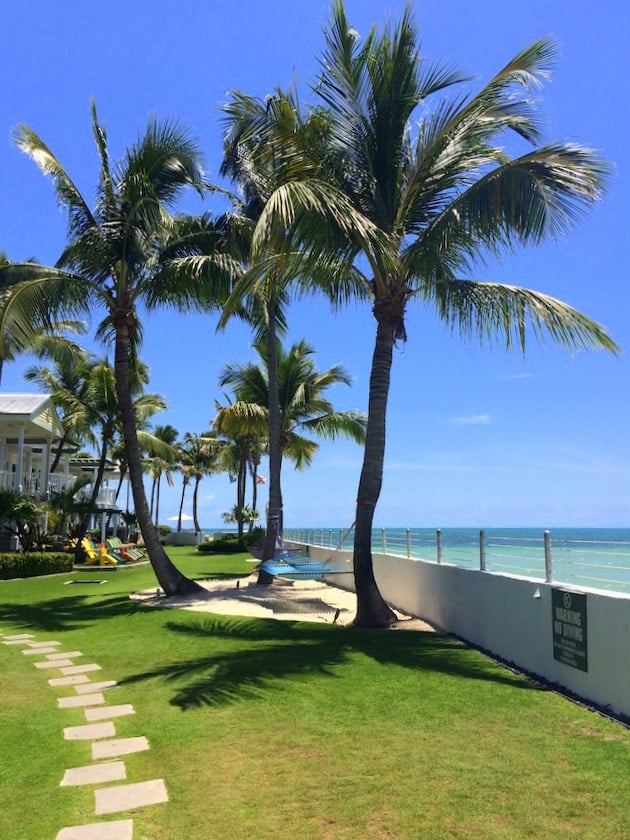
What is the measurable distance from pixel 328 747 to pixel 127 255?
10.7 m

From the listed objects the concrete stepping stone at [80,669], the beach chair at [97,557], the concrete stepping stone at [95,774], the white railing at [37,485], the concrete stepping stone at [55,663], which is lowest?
the concrete stepping stone at [55,663]

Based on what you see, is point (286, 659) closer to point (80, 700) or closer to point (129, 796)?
point (80, 700)

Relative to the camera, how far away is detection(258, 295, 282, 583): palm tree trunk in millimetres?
17250

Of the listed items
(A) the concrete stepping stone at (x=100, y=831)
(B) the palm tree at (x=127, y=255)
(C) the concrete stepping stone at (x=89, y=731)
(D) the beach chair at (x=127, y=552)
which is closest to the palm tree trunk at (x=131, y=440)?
(B) the palm tree at (x=127, y=255)

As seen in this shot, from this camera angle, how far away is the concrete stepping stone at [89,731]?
17.6ft

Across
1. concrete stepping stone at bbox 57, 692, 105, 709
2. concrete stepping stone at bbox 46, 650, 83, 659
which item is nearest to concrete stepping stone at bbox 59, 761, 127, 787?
concrete stepping stone at bbox 57, 692, 105, 709

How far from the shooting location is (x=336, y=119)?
406 inches

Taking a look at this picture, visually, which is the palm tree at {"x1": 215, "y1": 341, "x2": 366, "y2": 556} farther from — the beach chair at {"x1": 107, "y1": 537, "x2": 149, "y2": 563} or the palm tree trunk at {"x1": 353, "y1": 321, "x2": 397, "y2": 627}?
the palm tree trunk at {"x1": 353, "y1": 321, "x2": 397, "y2": 627}

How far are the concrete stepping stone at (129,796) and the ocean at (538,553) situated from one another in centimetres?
408

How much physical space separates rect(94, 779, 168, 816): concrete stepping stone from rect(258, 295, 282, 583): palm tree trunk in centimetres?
1268

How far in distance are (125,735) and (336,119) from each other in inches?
334

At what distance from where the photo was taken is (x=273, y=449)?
1745 cm

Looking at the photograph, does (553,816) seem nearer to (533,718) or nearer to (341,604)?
(533,718)

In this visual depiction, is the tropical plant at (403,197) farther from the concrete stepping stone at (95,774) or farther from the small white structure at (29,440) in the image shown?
the small white structure at (29,440)
